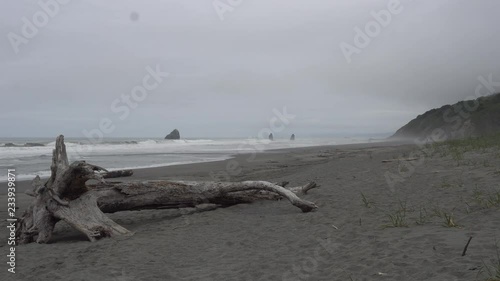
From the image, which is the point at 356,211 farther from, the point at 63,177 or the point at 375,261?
the point at 63,177

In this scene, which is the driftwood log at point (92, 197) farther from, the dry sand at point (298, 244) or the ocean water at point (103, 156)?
the ocean water at point (103, 156)

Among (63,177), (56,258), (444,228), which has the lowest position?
(56,258)

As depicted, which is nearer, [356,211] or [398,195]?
[356,211]

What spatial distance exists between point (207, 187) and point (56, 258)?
3439 millimetres

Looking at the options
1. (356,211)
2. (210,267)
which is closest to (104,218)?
(210,267)

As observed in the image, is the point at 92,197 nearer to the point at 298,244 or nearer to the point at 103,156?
the point at 298,244

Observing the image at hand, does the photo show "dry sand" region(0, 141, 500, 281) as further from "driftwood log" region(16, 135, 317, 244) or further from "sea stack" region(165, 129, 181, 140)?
"sea stack" region(165, 129, 181, 140)

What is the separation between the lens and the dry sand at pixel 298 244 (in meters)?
3.76

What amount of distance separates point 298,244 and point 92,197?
4.03 meters

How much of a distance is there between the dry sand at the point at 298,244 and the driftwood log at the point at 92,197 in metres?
0.31

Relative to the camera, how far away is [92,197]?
6672 mm

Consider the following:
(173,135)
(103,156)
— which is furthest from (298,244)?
(173,135)

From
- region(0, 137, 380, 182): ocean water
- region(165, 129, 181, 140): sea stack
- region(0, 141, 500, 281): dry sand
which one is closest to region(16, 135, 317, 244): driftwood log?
region(0, 141, 500, 281): dry sand

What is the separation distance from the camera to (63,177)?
6430 millimetres
